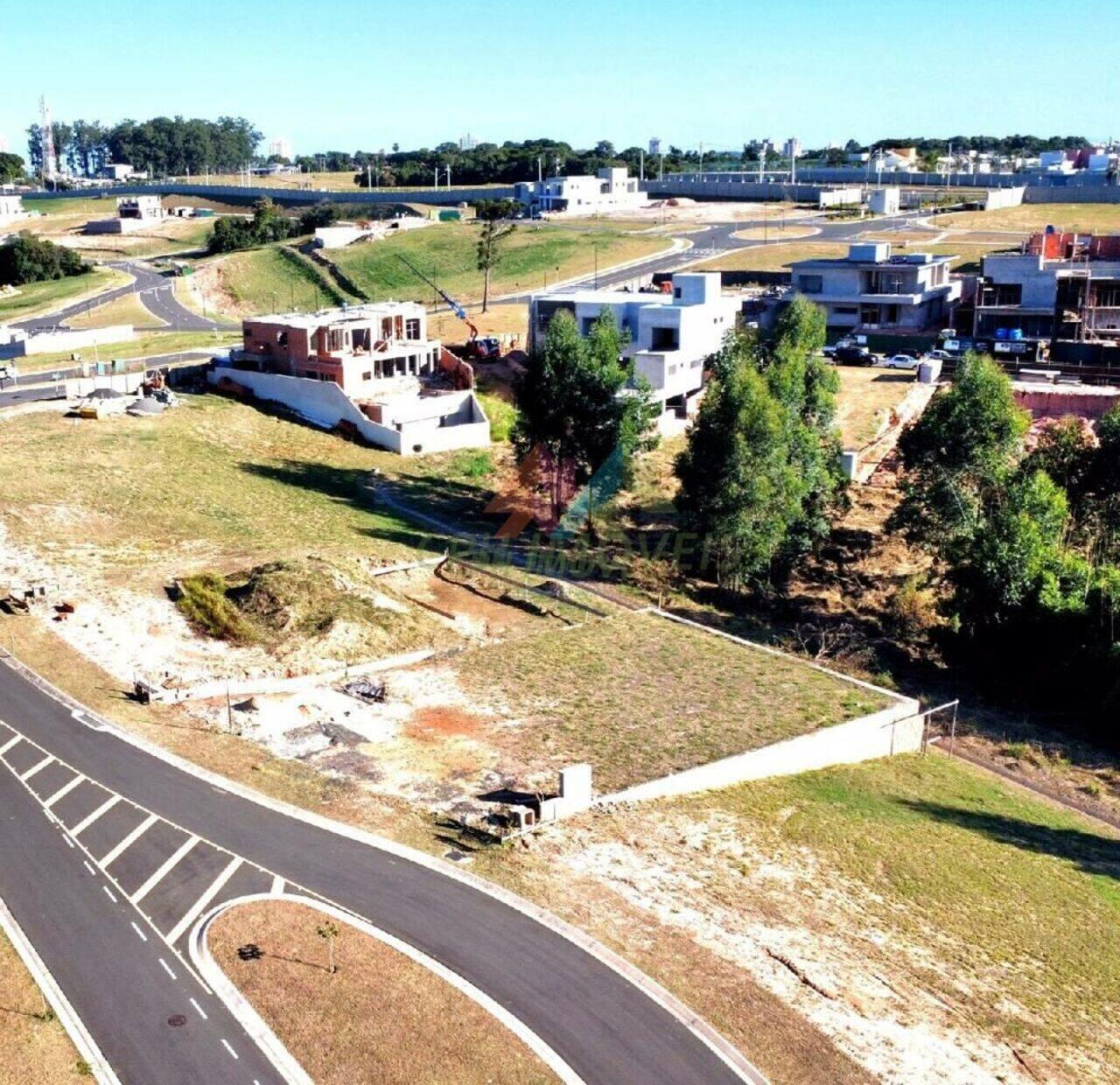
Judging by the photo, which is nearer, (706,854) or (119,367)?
(706,854)

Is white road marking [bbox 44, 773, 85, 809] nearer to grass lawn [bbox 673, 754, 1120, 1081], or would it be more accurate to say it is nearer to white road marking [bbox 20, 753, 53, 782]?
white road marking [bbox 20, 753, 53, 782]

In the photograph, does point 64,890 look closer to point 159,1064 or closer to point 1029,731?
point 159,1064

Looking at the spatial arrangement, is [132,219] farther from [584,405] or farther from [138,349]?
[584,405]

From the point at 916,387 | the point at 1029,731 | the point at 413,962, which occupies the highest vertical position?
the point at 916,387

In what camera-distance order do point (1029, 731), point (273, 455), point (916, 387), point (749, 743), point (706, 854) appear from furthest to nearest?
point (916, 387)
point (273, 455)
point (1029, 731)
point (749, 743)
point (706, 854)

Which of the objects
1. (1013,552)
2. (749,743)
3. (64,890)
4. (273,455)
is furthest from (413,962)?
(273,455)

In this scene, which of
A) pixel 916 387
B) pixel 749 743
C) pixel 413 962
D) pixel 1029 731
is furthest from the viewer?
pixel 916 387

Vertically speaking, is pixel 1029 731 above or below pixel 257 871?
below
